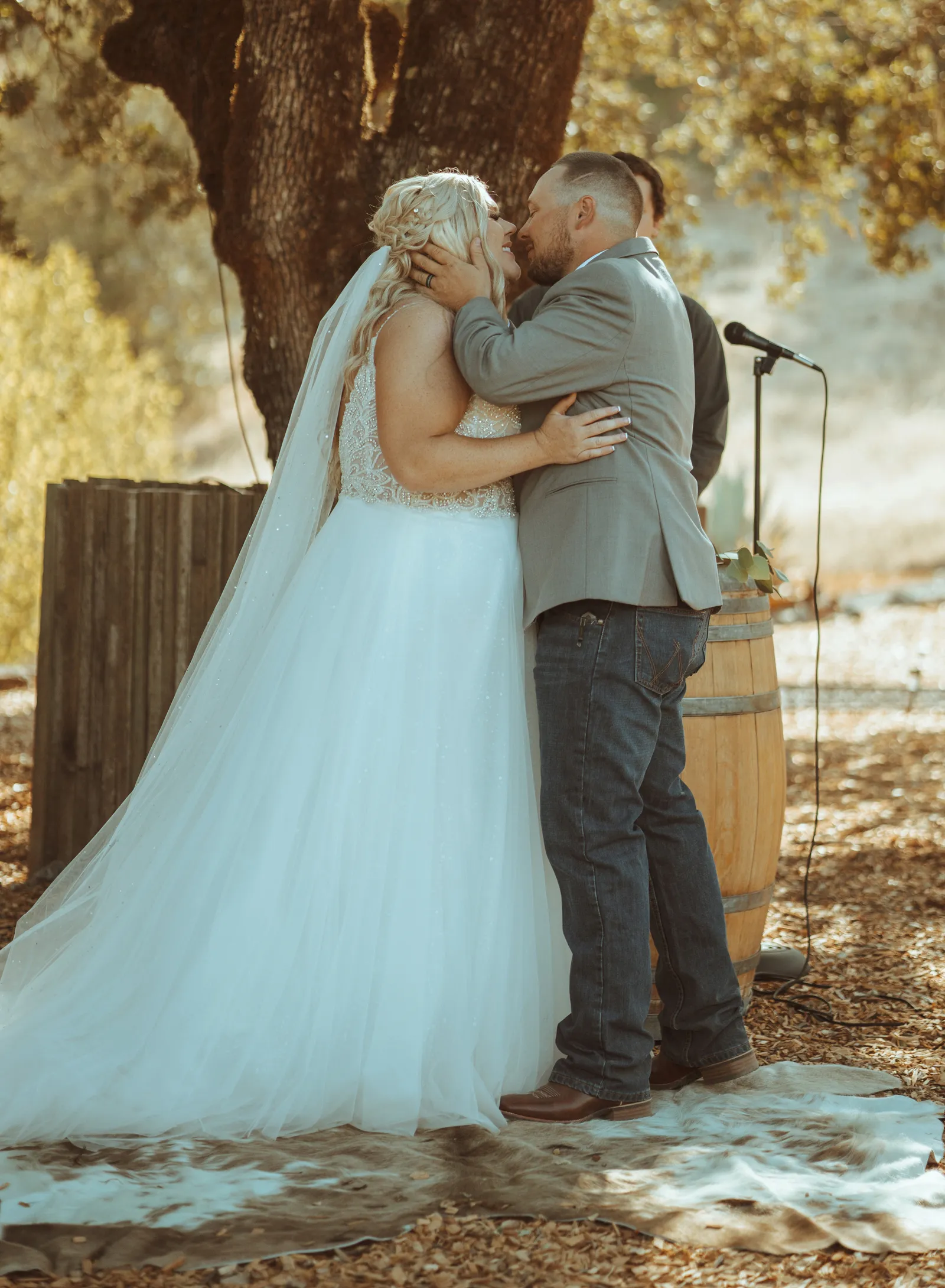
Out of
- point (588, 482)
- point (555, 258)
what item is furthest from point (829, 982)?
point (555, 258)

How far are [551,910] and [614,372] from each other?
4.21 feet

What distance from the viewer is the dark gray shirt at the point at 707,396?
4027 mm

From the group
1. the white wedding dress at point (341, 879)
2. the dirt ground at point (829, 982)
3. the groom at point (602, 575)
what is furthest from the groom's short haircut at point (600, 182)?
the dirt ground at point (829, 982)

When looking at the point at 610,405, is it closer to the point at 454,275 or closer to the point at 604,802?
the point at 454,275

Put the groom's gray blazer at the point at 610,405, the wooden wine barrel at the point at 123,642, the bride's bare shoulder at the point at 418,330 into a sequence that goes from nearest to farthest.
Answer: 1. the groom's gray blazer at the point at 610,405
2. the bride's bare shoulder at the point at 418,330
3. the wooden wine barrel at the point at 123,642

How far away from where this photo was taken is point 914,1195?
104 inches

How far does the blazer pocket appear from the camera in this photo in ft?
9.94

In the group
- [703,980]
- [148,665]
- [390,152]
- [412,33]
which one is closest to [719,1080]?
[703,980]

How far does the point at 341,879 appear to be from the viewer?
3127 mm

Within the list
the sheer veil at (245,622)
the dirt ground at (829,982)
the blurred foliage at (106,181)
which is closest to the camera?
the dirt ground at (829,982)

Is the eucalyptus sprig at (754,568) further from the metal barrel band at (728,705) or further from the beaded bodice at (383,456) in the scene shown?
the beaded bodice at (383,456)

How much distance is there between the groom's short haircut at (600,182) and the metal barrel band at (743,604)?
3.26ft

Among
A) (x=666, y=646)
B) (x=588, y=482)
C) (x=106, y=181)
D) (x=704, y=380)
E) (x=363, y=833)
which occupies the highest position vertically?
(x=106, y=181)

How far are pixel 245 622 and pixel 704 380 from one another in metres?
1.55
